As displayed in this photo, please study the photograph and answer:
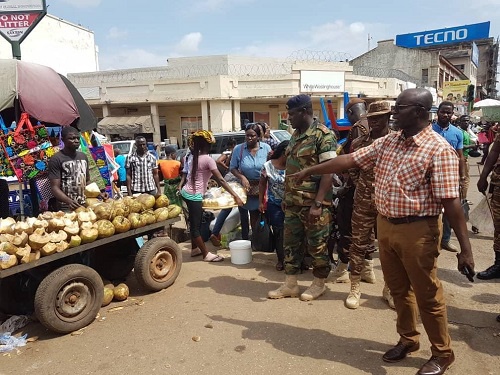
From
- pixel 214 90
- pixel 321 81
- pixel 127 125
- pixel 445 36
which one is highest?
pixel 445 36

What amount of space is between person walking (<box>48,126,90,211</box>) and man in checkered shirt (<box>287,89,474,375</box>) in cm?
346

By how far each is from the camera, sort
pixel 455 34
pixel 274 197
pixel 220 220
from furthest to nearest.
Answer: pixel 455 34
pixel 220 220
pixel 274 197

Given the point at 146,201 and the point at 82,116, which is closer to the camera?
the point at 146,201

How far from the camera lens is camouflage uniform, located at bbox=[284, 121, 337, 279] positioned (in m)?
3.64

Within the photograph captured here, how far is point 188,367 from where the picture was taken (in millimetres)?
2953

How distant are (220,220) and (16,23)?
6.72m

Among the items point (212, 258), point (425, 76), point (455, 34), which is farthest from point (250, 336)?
point (455, 34)

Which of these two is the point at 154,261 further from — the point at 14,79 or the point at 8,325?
the point at 14,79

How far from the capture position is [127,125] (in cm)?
2388

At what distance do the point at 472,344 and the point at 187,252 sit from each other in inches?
156

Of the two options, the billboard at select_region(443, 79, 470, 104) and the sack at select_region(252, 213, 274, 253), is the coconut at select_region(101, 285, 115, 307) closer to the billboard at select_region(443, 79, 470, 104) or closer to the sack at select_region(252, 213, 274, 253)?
the sack at select_region(252, 213, 274, 253)

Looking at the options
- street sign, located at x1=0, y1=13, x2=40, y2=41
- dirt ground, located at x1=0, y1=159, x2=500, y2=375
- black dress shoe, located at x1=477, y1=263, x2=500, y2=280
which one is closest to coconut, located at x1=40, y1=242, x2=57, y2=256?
dirt ground, located at x1=0, y1=159, x2=500, y2=375

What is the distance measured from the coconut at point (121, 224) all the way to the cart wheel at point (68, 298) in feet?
1.72

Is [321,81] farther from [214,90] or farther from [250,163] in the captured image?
[250,163]
